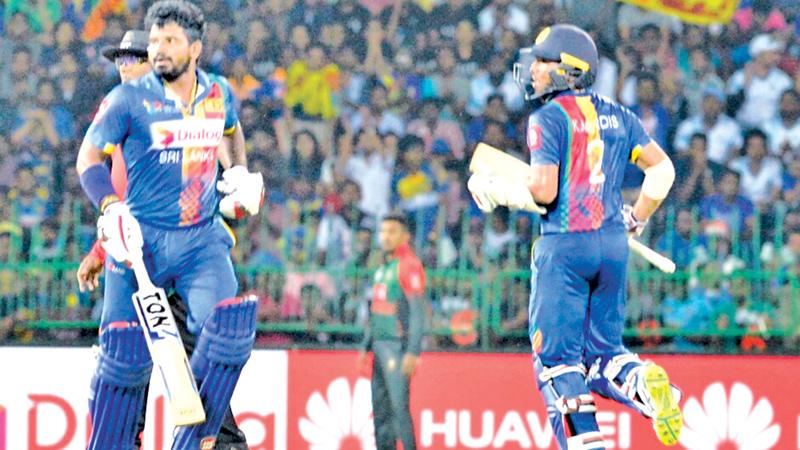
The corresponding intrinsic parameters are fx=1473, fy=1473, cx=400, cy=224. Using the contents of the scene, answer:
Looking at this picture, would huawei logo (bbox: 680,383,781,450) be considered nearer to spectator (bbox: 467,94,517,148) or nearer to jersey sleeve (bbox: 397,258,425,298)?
jersey sleeve (bbox: 397,258,425,298)

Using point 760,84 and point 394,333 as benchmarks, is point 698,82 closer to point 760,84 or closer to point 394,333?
point 760,84

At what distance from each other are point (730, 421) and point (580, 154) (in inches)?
101

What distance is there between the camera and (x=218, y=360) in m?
5.78

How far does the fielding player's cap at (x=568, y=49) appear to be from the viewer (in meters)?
6.21

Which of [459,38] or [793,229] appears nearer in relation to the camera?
[793,229]

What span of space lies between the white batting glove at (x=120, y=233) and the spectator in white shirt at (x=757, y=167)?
5213mm

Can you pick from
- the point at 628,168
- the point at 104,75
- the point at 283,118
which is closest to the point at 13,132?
the point at 104,75

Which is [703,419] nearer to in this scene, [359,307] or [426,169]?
[359,307]

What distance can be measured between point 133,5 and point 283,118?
1.47 metres

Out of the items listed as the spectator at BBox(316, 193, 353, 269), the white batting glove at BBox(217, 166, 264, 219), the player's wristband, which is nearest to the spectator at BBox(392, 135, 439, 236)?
the spectator at BBox(316, 193, 353, 269)

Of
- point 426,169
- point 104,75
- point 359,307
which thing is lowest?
point 359,307

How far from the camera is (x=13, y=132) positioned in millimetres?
10203

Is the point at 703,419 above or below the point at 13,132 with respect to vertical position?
below

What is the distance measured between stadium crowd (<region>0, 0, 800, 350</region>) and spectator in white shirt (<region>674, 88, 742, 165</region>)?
0.01 m
